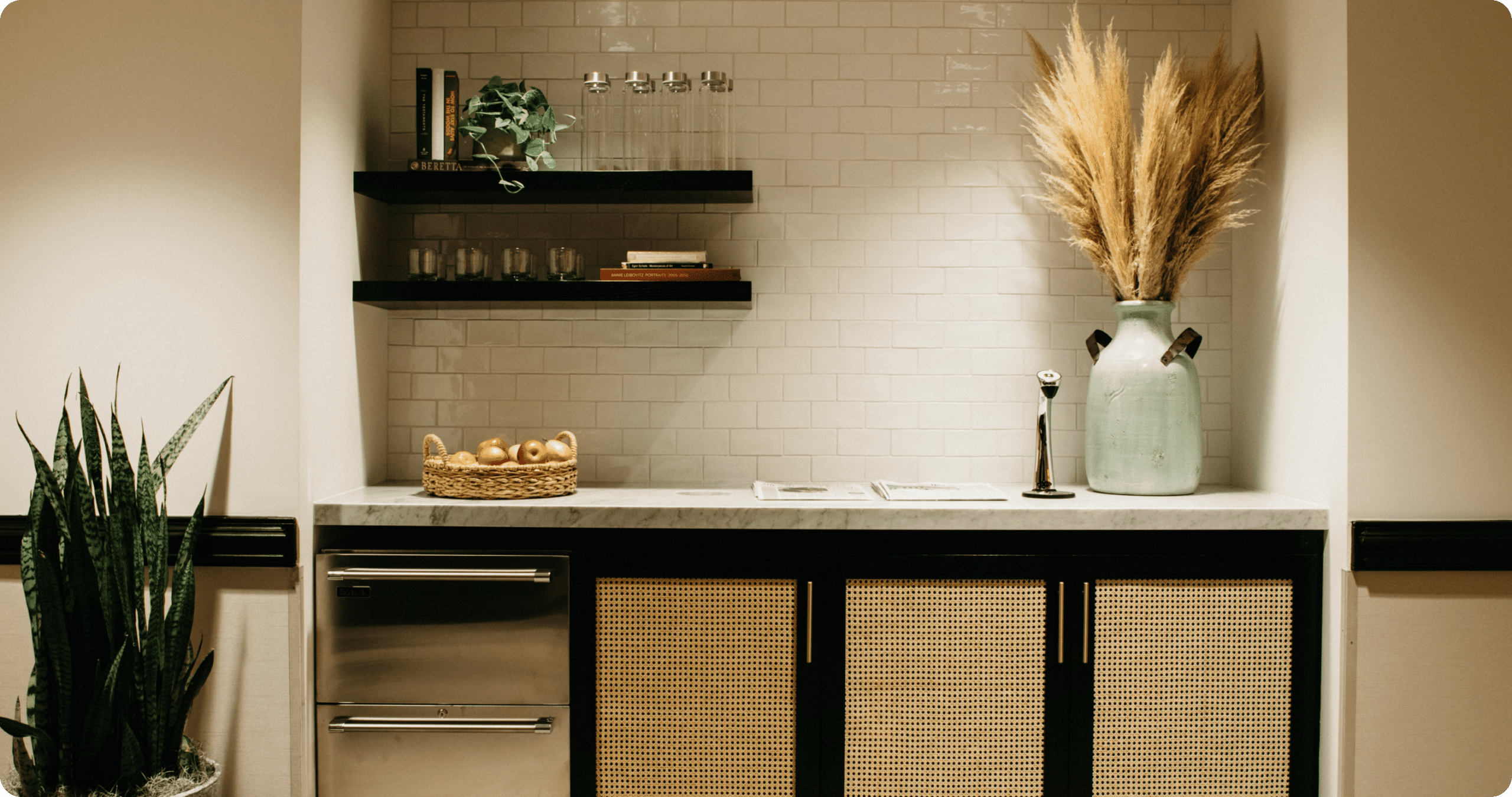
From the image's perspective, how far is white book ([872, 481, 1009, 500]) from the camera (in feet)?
8.13

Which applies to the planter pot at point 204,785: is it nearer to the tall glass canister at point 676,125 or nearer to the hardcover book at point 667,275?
the hardcover book at point 667,275

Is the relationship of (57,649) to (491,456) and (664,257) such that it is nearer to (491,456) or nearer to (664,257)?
(491,456)

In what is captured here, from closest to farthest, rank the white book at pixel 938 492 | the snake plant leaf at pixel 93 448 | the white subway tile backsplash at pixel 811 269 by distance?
the snake plant leaf at pixel 93 448
the white book at pixel 938 492
the white subway tile backsplash at pixel 811 269

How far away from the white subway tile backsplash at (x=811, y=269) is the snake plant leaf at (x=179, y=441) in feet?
2.65

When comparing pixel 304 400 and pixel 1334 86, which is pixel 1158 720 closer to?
pixel 1334 86

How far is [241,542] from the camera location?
7.50ft

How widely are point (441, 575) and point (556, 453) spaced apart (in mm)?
460

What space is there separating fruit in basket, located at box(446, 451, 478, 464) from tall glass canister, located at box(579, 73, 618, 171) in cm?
97

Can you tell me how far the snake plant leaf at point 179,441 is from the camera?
2156 mm

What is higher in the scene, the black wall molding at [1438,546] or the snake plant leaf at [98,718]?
the black wall molding at [1438,546]

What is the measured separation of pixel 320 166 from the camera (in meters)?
2.44

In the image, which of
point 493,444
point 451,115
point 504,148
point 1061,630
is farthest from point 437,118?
point 1061,630

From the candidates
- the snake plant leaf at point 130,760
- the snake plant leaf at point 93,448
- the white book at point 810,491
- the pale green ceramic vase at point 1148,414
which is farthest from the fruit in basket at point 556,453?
the pale green ceramic vase at point 1148,414

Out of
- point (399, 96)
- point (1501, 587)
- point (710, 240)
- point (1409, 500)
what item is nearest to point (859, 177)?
point (710, 240)
